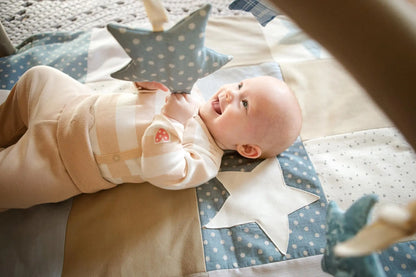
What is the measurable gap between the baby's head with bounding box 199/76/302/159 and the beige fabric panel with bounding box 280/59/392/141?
18cm

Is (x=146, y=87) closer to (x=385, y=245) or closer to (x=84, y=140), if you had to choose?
(x=84, y=140)

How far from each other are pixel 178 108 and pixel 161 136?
0.10 metres

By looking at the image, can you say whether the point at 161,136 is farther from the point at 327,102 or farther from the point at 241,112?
the point at 327,102

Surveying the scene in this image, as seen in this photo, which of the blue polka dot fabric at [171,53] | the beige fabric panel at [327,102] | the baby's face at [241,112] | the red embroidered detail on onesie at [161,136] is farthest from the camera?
the beige fabric panel at [327,102]

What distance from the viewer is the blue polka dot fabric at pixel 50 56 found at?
1.03m

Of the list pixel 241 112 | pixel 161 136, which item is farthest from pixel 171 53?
pixel 241 112

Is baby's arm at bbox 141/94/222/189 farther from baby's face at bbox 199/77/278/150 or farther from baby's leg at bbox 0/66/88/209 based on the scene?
baby's leg at bbox 0/66/88/209

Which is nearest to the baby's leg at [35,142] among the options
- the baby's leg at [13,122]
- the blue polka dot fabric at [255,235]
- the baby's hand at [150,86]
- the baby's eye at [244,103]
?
the baby's leg at [13,122]

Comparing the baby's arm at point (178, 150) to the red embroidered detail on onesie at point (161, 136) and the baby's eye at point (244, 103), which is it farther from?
the baby's eye at point (244, 103)

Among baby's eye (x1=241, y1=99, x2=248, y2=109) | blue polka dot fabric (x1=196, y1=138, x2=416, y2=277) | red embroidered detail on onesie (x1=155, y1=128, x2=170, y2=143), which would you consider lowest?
blue polka dot fabric (x1=196, y1=138, x2=416, y2=277)

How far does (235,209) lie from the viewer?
781 mm

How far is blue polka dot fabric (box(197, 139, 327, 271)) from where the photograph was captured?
2.34 feet

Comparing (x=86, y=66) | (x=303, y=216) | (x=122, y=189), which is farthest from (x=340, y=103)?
(x=86, y=66)

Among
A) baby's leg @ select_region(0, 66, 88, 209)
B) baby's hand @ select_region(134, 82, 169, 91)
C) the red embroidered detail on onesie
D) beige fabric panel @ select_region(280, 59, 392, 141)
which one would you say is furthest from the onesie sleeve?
beige fabric panel @ select_region(280, 59, 392, 141)
